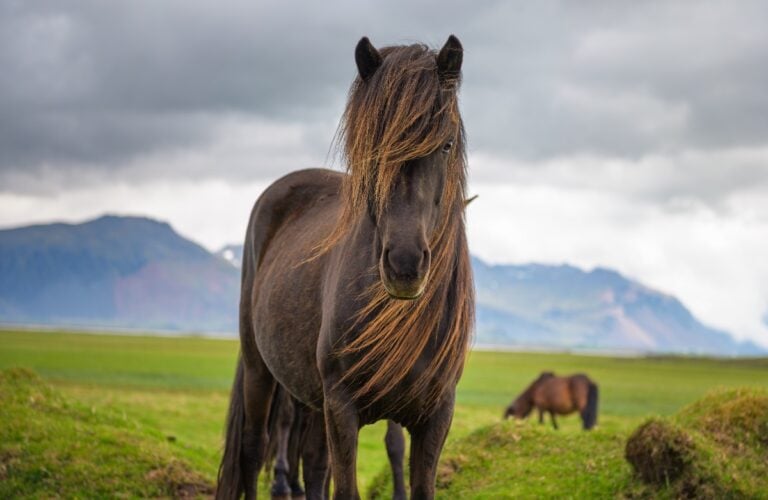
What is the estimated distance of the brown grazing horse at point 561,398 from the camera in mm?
23047

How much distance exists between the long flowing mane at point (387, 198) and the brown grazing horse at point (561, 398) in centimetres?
1962

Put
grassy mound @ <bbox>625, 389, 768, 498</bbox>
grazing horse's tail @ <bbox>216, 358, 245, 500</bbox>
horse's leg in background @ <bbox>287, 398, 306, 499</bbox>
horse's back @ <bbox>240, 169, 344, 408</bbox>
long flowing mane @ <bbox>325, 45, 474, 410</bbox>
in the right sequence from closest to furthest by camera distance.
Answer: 1. long flowing mane @ <bbox>325, 45, 474, 410</bbox>
2. horse's back @ <bbox>240, 169, 344, 408</bbox>
3. grassy mound @ <bbox>625, 389, 768, 498</bbox>
4. grazing horse's tail @ <bbox>216, 358, 245, 500</bbox>
5. horse's leg in background @ <bbox>287, 398, 306, 499</bbox>

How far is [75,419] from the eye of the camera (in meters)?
9.67

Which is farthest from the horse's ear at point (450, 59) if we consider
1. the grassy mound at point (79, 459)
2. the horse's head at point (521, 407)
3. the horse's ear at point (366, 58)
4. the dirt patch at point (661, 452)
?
the horse's head at point (521, 407)

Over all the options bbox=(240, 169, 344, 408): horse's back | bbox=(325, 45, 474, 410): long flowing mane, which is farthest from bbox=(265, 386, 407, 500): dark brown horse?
bbox=(325, 45, 474, 410): long flowing mane

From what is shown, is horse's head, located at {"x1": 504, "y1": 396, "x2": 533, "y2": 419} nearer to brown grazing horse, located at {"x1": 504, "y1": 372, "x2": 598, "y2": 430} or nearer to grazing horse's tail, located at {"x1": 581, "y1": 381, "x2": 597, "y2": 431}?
brown grazing horse, located at {"x1": 504, "y1": 372, "x2": 598, "y2": 430}

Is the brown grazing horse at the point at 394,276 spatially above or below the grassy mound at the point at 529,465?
above

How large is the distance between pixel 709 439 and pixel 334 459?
14.1 feet

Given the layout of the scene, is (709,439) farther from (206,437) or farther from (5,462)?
(206,437)

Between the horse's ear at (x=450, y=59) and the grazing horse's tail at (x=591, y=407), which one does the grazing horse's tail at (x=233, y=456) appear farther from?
the grazing horse's tail at (x=591, y=407)

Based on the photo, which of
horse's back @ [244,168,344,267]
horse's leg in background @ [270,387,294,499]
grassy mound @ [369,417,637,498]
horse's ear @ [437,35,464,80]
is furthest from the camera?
horse's leg in background @ [270,387,294,499]

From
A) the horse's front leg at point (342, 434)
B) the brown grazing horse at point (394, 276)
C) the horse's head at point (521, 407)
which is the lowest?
the horse's head at point (521, 407)

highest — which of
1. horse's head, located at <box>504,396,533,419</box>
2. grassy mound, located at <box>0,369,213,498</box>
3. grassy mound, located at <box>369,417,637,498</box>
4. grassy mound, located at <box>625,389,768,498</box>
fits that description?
grassy mound, located at <box>625,389,768,498</box>

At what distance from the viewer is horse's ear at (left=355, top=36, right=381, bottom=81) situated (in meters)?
4.05
